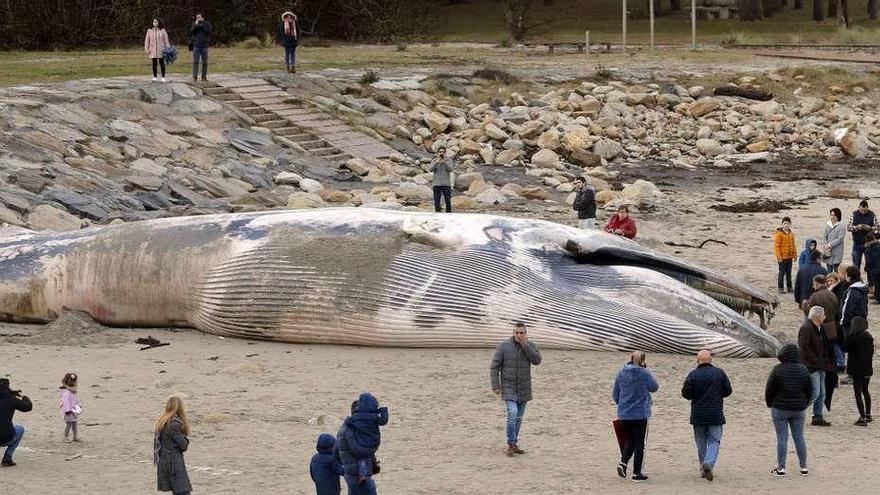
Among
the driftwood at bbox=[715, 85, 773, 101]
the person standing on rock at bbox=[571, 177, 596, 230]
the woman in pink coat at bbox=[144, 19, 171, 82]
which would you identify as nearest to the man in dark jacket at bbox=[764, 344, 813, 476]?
the person standing on rock at bbox=[571, 177, 596, 230]

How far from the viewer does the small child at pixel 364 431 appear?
11.0m

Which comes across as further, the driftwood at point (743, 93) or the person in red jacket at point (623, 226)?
the driftwood at point (743, 93)

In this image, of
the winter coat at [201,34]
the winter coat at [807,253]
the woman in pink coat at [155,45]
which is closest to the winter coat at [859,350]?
the winter coat at [807,253]

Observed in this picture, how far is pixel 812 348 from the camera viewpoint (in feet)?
46.7

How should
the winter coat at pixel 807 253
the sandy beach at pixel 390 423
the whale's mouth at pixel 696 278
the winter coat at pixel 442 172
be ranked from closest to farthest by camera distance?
1. the sandy beach at pixel 390 423
2. the whale's mouth at pixel 696 278
3. the winter coat at pixel 807 253
4. the winter coat at pixel 442 172

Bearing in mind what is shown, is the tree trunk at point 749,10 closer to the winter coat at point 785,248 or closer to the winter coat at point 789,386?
the winter coat at point 785,248

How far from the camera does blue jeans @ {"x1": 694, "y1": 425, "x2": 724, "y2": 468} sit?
12.5 meters

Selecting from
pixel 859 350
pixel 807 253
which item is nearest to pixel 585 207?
pixel 807 253

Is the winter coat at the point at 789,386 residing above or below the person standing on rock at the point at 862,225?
below

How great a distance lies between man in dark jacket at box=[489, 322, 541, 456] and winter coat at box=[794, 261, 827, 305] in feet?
21.1

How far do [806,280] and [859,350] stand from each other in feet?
16.1

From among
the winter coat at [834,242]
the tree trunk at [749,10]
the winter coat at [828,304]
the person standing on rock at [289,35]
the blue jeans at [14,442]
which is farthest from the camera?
the tree trunk at [749,10]

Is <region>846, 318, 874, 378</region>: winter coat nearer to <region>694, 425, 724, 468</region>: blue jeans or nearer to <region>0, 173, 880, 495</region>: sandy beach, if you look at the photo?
<region>0, 173, 880, 495</region>: sandy beach

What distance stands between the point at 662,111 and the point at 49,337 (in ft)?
74.8
